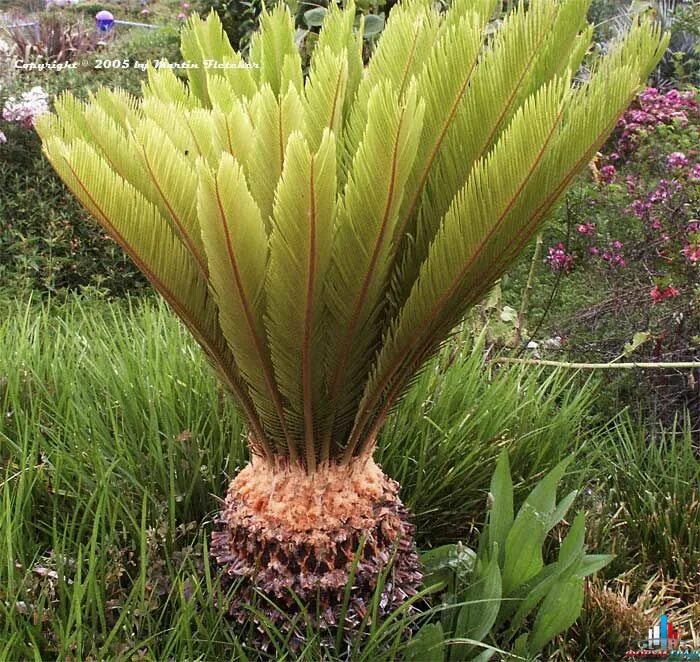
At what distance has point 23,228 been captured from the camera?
438cm

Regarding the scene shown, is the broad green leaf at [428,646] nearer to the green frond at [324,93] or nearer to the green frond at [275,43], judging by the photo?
the green frond at [324,93]

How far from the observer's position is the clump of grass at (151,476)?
1496 mm

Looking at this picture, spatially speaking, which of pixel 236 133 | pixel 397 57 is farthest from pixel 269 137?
pixel 397 57

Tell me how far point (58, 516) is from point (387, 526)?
885 mm

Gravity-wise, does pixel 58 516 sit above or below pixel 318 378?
below

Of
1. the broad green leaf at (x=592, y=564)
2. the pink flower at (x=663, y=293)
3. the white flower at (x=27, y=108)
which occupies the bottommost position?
the pink flower at (x=663, y=293)

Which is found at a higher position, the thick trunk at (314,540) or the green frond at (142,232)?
the green frond at (142,232)

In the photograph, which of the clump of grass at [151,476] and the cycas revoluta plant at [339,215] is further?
the clump of grass at [151,476]

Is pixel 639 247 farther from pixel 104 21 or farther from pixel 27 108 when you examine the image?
pixel 104 21

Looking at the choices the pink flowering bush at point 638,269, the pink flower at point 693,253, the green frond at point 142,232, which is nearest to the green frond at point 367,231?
the green frond at point 142,232

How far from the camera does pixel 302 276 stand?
4.04 ft

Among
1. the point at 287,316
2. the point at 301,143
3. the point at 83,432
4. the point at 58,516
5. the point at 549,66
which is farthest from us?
the point at 83,432

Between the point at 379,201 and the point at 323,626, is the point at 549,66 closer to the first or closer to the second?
the point at 379,201

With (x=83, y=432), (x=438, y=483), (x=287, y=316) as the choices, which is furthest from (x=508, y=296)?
(x=287, y=316)
